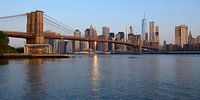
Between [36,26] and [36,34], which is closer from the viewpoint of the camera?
[36,34]

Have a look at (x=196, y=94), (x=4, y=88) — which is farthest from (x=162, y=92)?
(x=4, y=88)

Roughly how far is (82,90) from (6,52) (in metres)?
59.7

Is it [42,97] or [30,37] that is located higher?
[30,37]

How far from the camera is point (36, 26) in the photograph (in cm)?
7800

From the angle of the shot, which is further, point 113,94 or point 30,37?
point 30,37

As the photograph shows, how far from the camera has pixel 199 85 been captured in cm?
1930

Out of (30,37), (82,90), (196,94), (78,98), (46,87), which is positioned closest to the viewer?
(78,98)

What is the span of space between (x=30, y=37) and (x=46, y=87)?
56479mm

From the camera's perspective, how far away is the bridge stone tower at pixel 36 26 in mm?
72938

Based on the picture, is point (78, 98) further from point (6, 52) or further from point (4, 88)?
point (6, 52)

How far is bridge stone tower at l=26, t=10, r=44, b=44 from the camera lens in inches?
2872

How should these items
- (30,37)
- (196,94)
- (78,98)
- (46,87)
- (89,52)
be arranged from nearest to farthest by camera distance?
(78,98)
(196,94)
(46,87)
(30,37)
(89,52)

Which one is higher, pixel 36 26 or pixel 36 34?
pixel 36 26

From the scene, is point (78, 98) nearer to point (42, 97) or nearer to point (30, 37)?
point (42, 97)
